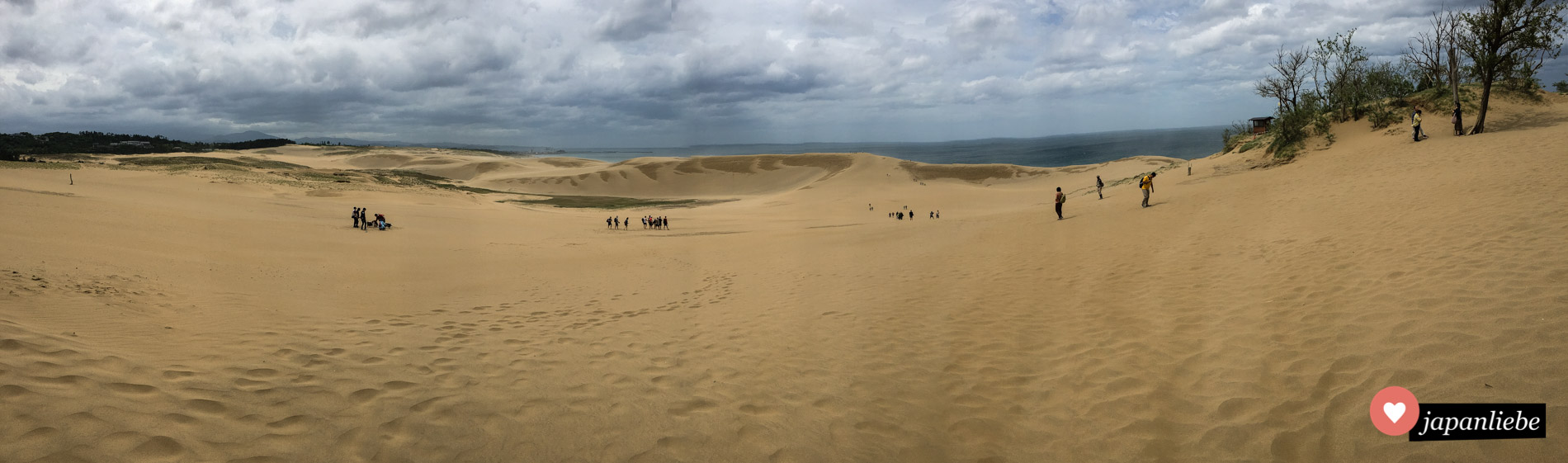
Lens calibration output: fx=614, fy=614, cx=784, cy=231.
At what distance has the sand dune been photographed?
4.30 meters

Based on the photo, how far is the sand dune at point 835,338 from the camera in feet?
14.1

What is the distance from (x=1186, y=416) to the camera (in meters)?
4.92

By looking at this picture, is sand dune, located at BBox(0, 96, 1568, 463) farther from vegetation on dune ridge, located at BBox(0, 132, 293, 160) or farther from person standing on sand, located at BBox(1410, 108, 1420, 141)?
vegetation on dune ridge, located at BBox(0, 132, 293, 160)

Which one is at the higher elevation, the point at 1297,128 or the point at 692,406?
the point at 1297,128

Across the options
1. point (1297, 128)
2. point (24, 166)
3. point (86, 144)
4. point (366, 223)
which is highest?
point (86, 144)

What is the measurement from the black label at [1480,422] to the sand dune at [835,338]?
0.11 metres

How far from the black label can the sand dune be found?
11cm

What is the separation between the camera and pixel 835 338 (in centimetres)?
758

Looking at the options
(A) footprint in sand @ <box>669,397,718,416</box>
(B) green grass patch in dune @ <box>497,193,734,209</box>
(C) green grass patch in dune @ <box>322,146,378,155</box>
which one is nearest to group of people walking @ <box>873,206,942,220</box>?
(B) green grass patch in dune @ <box>497,193,734,209</box>

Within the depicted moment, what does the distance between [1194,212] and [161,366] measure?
18301mm

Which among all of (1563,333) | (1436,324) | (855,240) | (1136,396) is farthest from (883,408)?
(855,240)

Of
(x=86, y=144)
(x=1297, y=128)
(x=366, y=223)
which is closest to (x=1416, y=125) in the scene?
(x=1297, y=128)

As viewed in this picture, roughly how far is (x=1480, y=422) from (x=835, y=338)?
17.5 ft

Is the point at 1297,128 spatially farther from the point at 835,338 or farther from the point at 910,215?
the point at 835,338
